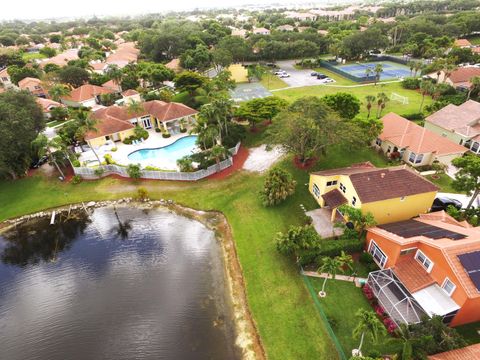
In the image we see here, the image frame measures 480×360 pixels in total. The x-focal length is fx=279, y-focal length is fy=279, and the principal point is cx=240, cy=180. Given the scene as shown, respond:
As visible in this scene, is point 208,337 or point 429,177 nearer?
point 208,337

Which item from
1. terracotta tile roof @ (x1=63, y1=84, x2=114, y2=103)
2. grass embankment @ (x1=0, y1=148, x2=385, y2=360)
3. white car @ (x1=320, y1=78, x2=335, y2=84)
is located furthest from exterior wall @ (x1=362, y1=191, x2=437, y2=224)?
terracotta tile roof @ (x1=63, y1=84, x2=114, y2=103)

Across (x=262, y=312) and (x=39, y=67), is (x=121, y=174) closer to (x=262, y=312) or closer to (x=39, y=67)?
(x=262, y=312)

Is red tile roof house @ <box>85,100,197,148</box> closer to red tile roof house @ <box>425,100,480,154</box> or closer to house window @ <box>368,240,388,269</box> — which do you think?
house window @ <box>368,240,388,269</box>

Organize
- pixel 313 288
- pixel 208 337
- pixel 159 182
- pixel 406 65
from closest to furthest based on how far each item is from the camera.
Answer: pixel 208 337
pixel 313 288
pixel 159 182
pixel 406 65

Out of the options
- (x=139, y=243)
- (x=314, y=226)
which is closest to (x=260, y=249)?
(x=314, y=226)

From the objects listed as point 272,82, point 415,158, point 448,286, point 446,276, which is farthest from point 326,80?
point 448,286
